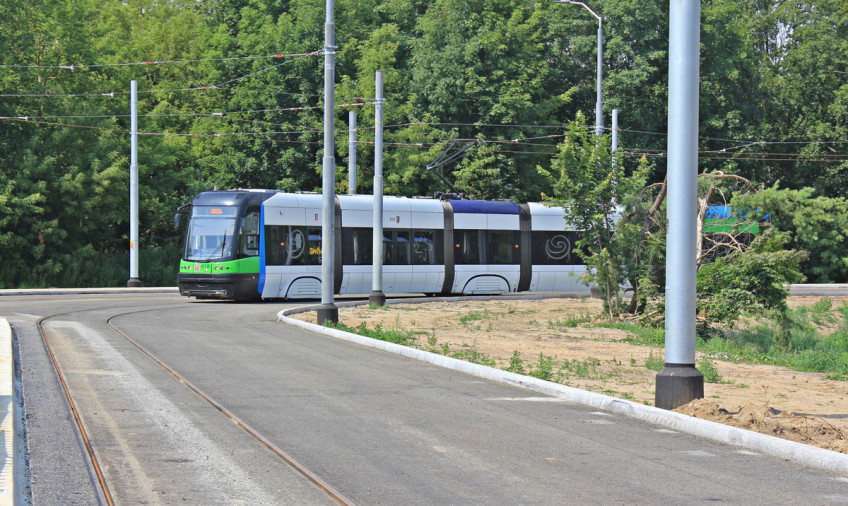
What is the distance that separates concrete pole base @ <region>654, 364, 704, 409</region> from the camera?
1074 cm

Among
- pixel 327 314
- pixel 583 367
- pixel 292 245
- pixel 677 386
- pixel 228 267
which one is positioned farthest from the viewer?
pixel 292 245

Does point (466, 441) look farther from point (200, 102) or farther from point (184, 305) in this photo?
point (200, 102)

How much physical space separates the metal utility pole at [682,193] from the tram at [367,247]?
1745 centimetres

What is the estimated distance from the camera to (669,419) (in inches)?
398

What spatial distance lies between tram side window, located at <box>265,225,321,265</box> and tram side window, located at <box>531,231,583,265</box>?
30.0ft

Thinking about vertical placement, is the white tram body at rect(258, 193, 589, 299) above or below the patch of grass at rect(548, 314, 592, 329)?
above

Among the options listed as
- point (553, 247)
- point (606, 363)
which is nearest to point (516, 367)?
point (606, 363)

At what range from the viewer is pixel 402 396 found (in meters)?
11.8

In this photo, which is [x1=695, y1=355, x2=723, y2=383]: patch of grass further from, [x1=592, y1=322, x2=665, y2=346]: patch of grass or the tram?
the tram

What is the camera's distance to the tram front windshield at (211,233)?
3120 centimetres

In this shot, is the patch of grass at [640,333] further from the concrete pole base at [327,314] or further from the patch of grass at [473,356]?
the concrete pole base at [327,314]

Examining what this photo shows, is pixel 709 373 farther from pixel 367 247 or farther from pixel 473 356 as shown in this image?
pixel 367 247

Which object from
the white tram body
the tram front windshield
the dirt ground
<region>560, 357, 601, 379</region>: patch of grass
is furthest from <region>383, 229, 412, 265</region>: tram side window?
<region>560, 357, 601, 379</region>: patch of grass

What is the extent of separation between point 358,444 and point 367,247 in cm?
2567
